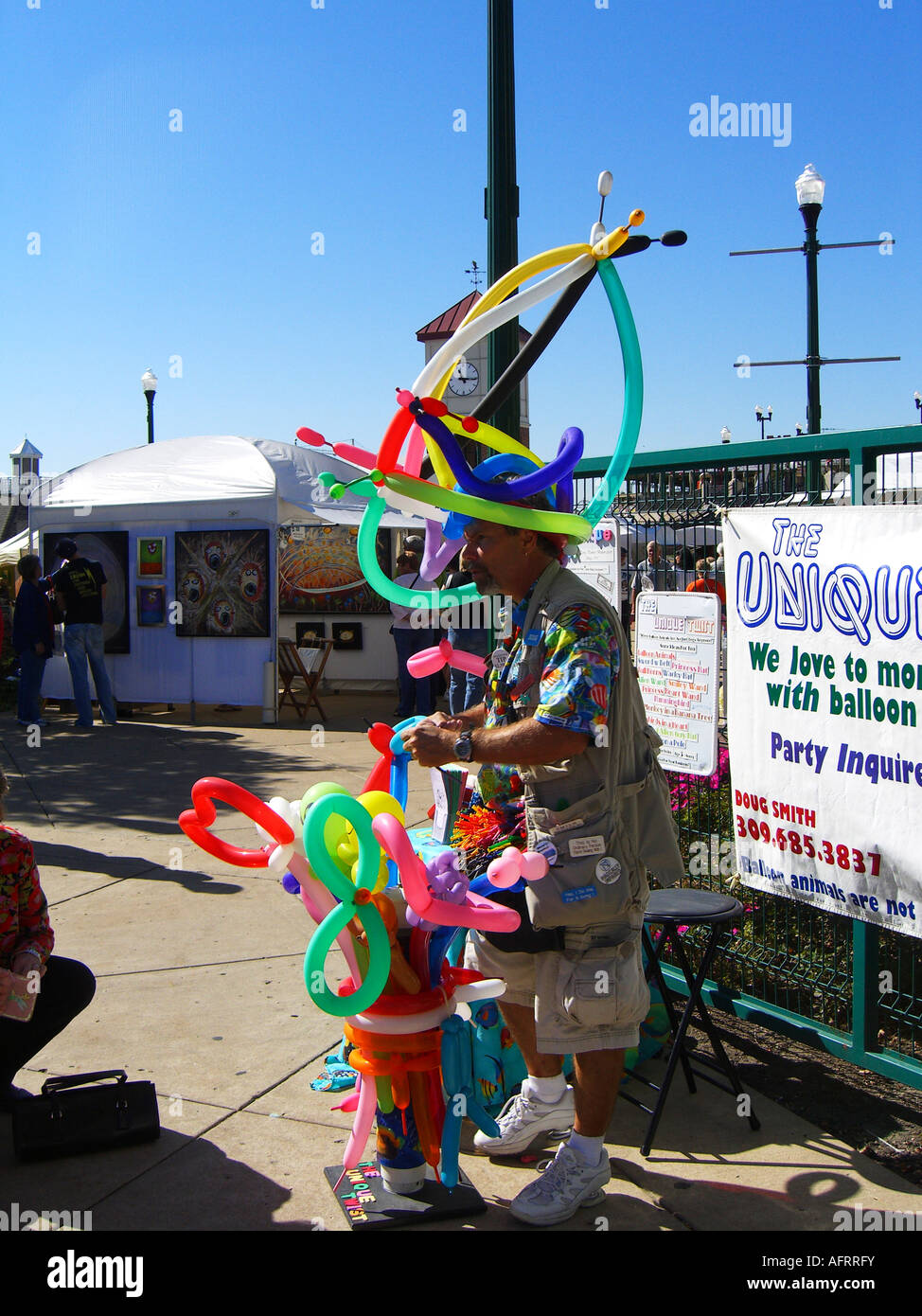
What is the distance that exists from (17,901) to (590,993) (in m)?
1.69

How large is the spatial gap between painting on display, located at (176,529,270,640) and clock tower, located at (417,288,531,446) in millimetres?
2782

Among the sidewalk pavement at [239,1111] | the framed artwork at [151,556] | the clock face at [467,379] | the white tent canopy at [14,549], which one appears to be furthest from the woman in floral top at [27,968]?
the white tent canopy at [14,549]

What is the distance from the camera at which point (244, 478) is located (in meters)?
12.6

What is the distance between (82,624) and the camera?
483 inches

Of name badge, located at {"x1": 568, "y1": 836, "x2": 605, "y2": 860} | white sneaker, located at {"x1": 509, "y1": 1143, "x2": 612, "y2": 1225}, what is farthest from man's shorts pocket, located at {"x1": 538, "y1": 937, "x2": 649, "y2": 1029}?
white sneaker, located at {"x1": 509, "y1": 1143, "x2": 612, "y2": 1225}

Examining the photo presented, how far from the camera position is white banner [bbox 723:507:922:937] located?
330 cm

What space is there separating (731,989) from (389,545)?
11681mm

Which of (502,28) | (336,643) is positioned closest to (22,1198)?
(502,28)

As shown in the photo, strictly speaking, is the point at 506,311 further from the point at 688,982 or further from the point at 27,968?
the point at 27,968

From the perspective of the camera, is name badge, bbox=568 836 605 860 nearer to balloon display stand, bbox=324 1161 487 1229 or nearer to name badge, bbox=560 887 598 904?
name badge, bbox=560 887 598 904

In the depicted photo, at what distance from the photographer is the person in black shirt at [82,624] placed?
12070 millimetres

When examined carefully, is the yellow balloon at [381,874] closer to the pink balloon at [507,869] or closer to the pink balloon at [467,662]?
the pink balloon at [507,869]

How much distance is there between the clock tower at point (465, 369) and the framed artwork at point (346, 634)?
10.7 feet
